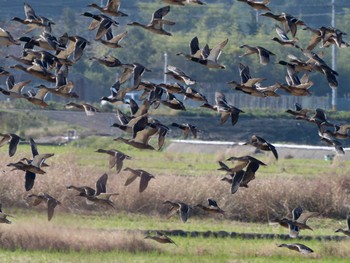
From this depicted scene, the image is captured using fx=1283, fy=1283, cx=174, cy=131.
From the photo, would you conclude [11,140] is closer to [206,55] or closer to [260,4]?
[206,55]

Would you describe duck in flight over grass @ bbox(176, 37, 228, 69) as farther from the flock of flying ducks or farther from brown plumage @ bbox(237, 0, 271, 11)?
brown plumage @ bbox(237, 0, 271, 11)

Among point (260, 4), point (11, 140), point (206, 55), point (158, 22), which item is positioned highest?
point (260, 4)

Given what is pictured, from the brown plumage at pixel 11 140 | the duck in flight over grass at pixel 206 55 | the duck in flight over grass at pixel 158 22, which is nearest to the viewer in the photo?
the duck in flight over grass at pixel 206 55

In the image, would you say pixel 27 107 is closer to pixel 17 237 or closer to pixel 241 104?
pixel 241 104

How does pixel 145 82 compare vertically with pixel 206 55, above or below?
below

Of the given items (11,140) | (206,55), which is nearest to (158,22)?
(206,55)

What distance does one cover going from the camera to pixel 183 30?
77.6 m

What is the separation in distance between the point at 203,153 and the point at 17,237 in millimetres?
26504

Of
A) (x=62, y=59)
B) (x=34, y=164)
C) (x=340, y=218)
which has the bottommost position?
(x=340, y=218)

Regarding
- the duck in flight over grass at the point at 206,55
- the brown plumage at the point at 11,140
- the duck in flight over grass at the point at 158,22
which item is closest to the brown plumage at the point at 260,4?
the duck in flight over grass at the point at 206,55

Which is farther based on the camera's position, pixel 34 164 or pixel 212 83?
pixel 212 83

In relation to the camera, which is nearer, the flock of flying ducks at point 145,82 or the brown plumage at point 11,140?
the flock of flying ducks at point 145,82

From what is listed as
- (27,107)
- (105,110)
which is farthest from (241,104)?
(27,107)

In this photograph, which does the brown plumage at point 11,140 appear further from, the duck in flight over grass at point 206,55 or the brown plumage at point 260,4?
the brown plumage at point 260,4
